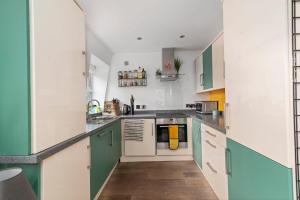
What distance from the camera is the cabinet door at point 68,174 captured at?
3.54 feet

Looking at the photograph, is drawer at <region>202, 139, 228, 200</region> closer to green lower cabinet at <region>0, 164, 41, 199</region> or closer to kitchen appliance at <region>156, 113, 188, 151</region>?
kitchen appliance at <region>156, 113, 188, 151</region>

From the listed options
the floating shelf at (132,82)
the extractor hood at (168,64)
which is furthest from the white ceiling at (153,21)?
the floating shelf at (132,82)

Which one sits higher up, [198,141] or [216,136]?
[216,136]

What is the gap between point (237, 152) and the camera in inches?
57.9

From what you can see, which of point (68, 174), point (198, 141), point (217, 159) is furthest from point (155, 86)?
point (68, 174)

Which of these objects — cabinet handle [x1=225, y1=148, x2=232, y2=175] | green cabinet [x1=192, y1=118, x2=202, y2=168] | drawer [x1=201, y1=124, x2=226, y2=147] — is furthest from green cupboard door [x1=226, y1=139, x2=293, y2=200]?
green cabinet [x1=192, y1=118, x2=202, y2=168]

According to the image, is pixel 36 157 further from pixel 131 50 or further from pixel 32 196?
pixel 131 50

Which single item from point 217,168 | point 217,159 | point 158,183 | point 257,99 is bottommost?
point 158,183

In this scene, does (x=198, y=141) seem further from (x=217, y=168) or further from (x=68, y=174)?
(x=68, y=174)

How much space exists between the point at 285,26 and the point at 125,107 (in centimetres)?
353

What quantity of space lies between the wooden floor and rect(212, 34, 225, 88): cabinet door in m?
1.42

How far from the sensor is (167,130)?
3.54m

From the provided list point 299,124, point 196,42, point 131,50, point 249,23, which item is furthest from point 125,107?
point 299,124

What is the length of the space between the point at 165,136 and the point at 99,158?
163cm
